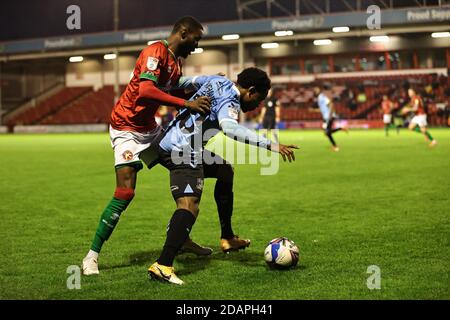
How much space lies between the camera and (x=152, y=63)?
17.5ft

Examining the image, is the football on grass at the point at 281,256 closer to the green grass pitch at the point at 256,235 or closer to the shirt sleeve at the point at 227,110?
the green grass pitch at the point at 256,235

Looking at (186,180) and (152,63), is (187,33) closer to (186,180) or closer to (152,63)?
(152,63)

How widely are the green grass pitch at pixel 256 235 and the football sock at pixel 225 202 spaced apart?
0.80 feet

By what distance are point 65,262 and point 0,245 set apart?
1202 millimetres

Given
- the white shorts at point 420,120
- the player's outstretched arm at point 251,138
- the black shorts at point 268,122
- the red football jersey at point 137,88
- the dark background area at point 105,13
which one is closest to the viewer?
the player's outstretched arm at point 251,138

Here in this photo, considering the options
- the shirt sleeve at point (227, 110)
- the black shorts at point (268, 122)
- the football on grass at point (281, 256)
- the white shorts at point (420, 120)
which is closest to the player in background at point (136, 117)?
the shirt sleeve at point (227, 110)

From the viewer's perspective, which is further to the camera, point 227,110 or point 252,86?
point 252,86

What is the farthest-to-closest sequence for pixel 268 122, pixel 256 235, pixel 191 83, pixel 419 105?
1. pixel 268 122
2. pixel 419 105
3. pixel 256 235
4. pixel 191 83

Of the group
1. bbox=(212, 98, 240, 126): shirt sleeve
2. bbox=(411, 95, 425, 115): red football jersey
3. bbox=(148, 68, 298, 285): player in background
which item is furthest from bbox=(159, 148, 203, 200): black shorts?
bbox=(411, 95, 425, 115): red football jersey

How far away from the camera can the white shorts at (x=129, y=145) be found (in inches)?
220

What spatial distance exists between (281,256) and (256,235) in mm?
1708

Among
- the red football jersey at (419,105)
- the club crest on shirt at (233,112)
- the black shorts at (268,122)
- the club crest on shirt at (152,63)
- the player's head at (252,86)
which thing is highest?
the red football jersey at (419,105)

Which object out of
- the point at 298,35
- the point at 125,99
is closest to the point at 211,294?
the point at 125,99

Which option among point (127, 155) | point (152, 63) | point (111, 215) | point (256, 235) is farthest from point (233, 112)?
point (256, 235)
